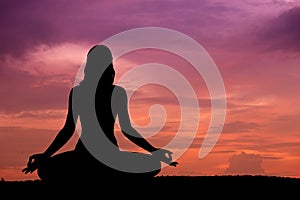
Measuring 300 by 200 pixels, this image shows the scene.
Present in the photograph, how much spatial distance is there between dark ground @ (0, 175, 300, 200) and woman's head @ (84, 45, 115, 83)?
2.45m

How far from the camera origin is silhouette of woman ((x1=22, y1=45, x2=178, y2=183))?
41.1ft

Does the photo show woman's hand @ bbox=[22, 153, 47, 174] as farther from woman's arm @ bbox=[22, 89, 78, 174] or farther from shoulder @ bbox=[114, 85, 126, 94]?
shoulder @ bbox=[114, 85, 126, 94]

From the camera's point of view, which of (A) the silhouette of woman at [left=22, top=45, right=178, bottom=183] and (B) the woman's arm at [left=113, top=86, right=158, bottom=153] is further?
(B) the woman's arm at [left=113, top=86, right=158, bottom=153]

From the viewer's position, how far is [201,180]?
17.4m

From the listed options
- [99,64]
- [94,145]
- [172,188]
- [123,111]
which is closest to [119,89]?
[123,111]

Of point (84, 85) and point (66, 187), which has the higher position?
point (84, 85)

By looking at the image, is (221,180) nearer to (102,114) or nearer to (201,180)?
(201,180)

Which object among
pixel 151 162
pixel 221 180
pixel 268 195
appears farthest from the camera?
pixel 221 180

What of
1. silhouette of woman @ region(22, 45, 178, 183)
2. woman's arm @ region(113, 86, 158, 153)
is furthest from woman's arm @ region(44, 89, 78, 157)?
woman's arm @ region(113, 86, 158, 153)

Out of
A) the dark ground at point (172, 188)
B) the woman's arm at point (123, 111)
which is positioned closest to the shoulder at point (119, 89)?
the woman's arm at point (123, 111)

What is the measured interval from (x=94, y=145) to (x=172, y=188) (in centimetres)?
400

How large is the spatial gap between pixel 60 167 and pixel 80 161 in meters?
0.48

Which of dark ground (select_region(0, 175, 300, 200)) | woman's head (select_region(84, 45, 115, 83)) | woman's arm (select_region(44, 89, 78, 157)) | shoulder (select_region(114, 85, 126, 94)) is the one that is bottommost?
dark ground (select_region(0, 175, 300, 200))

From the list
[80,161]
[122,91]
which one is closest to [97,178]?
[80,161]
